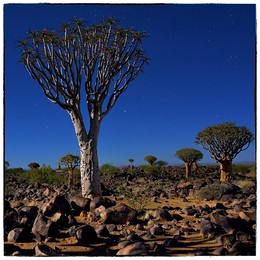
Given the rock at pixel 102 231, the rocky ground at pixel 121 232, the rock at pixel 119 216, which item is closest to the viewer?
the rocky ground at pixel 121 232

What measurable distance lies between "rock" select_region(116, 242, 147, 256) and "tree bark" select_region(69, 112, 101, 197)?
14.6ft

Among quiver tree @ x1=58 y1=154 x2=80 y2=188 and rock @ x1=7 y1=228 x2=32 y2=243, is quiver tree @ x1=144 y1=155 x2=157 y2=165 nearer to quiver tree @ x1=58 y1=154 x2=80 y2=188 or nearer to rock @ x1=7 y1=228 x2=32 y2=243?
quiver tree @ x1=58 y1=154 x2=80 y2=188

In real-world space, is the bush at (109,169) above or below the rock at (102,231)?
above

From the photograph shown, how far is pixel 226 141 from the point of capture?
14.2 meters

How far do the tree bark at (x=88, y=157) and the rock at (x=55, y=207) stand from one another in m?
1.67

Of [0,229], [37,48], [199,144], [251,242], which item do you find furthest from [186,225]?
[199,144]

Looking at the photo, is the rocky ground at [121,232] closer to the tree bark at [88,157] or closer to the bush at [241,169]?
the tree bark at [88,157]

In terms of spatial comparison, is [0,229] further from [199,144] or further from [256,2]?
[199,144]

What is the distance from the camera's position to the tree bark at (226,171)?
13102 millimetres

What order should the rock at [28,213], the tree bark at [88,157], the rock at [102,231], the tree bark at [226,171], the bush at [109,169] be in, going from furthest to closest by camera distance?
the bush at [109,169] < the tree bark at [226,171] < the tree bark at [88,157] < the rock at [28,213] < the rock at [102,231]

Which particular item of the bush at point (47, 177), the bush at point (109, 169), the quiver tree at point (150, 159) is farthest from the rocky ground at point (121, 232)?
the quiver tree at point (150, 159)

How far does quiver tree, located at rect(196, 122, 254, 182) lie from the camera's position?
13.8 m

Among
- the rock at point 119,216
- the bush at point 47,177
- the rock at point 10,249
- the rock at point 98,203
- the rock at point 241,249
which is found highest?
the bush at point 47,177

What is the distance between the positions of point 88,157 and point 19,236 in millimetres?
3725
